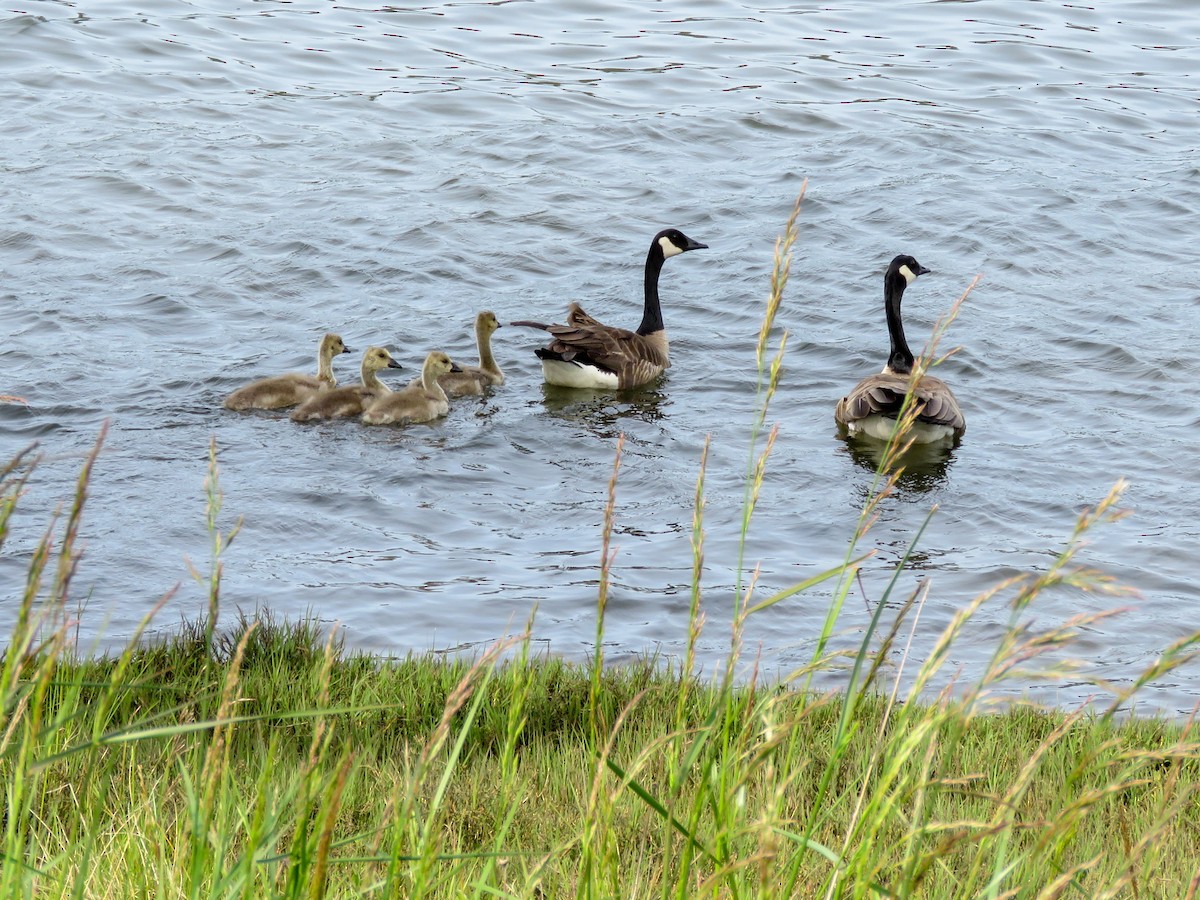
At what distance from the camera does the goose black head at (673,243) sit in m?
13.1

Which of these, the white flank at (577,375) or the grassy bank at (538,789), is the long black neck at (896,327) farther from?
the grassy bank at (538,789)

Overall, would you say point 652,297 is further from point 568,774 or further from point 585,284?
point 568,774

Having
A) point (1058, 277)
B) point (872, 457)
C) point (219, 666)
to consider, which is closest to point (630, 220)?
point (1058, 277)

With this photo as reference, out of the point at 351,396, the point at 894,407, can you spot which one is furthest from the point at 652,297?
the point at 351,396

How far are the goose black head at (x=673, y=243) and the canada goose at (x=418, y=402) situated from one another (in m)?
2.90

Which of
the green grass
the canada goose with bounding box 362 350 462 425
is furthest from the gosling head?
the green grass

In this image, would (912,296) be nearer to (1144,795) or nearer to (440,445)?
(440,445)

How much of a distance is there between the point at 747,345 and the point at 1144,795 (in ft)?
26.8

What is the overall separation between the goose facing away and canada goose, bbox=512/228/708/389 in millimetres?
386

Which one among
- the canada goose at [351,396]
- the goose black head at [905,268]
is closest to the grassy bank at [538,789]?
the canada goose at [351,396]

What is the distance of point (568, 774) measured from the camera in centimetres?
469

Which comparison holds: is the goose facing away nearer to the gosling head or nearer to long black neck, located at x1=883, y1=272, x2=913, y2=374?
the gosling head

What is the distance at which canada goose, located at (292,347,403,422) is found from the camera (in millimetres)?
10414

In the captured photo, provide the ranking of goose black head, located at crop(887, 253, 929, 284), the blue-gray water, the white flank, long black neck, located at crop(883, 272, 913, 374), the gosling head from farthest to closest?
goose black head, located at crop(887, 253, 929, 284) < the white flank < long black neck, located at crop(883, 272, 913, 374) < the gosling head < the blue-gray water
